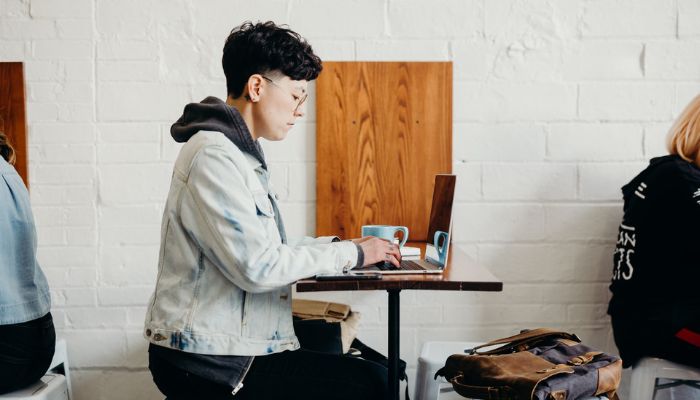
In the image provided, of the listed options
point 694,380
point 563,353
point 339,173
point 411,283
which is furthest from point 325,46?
point 694,380

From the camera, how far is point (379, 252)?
1462mm

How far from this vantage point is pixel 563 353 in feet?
4.83

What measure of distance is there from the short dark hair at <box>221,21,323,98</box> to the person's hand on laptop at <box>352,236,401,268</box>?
0.42 metres

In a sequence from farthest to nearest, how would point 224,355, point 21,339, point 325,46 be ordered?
point 325,46 → point 21,339 → point 224,355

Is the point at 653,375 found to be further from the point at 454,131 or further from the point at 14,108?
the point at 14,108

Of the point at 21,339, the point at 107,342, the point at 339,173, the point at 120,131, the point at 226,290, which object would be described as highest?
the point at 120,131

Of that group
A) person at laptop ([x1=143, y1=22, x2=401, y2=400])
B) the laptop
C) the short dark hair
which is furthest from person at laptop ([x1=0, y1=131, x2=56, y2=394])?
the laptop

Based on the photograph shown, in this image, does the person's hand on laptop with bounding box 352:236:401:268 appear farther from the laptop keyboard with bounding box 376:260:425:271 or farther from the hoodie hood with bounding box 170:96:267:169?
the hoodie hood with bounding box 170:96:267:169

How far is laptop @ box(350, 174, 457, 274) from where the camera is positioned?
1.46m

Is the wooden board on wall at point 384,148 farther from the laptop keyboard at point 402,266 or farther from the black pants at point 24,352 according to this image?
the black pants at point 24,352

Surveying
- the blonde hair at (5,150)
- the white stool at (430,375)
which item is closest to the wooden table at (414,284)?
the white stool at (430,375)

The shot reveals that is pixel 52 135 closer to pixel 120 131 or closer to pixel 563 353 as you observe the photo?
pixel 120 131

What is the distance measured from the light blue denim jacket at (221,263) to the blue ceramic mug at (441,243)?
0.28 m

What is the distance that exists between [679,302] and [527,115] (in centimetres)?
78
